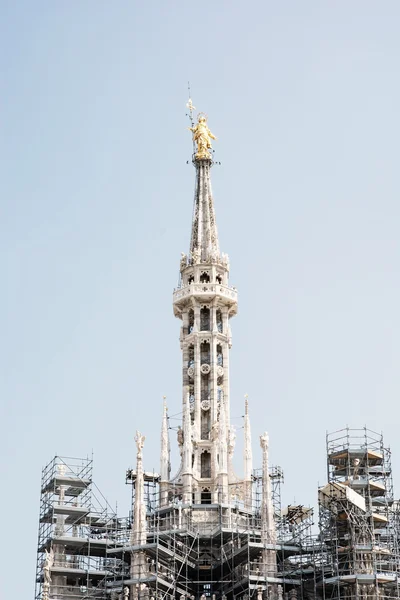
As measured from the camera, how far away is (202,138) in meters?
132

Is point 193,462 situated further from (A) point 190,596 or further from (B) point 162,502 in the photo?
(A) point 190,596

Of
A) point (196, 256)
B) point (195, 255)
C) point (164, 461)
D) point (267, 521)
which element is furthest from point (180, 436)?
point (195, 255)

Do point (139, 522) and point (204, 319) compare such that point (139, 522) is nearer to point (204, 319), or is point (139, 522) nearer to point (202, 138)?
point (204, 319)

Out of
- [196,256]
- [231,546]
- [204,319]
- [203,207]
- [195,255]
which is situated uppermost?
[203,207]

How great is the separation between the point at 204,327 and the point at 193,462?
1331 cm

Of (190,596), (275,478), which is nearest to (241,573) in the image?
(190,596)

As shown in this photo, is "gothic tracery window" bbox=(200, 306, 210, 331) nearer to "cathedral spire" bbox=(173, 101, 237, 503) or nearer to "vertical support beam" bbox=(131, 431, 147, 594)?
"cathedral spire" bbox=(173, 101, 237, 503)

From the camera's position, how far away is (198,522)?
10812 cm

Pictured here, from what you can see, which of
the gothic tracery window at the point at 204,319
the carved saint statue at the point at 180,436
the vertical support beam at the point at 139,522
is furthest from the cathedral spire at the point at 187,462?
the gothic tracery window at the point at 204,319

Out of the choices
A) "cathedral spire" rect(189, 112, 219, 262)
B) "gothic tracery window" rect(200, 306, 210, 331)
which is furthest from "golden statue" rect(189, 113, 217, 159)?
"gothic tracery window" rect(200, 306, 210, 331)

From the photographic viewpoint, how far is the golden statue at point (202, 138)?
431 ft

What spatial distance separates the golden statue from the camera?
13138 cm

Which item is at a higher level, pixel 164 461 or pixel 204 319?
pixel 204 319

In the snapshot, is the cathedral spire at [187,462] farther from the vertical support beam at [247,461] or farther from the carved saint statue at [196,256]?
the carved saint statue at [196,256]
